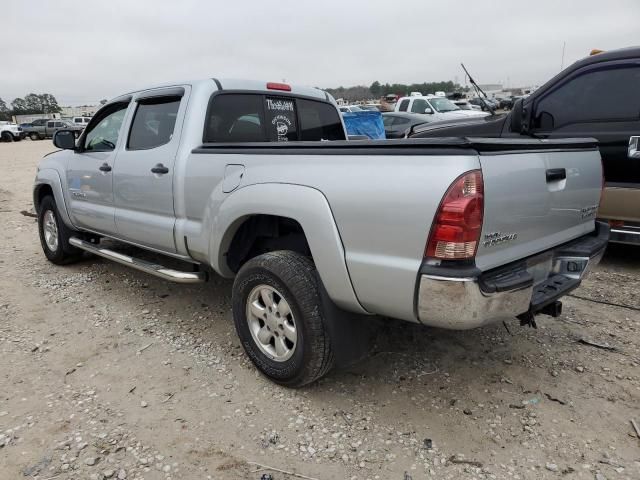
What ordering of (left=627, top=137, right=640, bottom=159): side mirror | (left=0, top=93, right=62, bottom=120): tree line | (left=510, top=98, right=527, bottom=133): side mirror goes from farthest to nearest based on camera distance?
(left=0, top=93, right=62, bottom=120): tree line, (left=510, top=98, right=527, bottom=133): side mirror, (left=627, top=137, right=640, bottom=159): side mirror

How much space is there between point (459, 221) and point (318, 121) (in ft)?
8.72

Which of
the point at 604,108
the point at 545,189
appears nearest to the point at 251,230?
the point at 545,189

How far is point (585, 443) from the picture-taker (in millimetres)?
2441

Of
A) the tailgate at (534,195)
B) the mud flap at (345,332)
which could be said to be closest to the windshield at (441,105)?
the tailgate at (534,195)

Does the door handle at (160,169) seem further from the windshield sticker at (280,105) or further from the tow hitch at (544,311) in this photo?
→ the tow hitch at (544,311)

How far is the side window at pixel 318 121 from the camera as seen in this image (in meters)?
4.30

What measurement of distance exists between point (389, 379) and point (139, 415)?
148 cm

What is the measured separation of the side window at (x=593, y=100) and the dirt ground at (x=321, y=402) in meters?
1.73

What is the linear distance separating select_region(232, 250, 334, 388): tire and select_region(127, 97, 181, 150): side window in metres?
1.42

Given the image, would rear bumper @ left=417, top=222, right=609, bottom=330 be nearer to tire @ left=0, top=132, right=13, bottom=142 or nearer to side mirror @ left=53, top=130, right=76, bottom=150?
side mirror @ left=53, top=130, right=76, bottom=150

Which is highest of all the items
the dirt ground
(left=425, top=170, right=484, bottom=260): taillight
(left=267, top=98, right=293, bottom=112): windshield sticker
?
(left=267, top=98, right=293, bottom=112): windshield sticker

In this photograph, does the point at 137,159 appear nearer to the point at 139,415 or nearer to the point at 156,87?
the point at 156,87

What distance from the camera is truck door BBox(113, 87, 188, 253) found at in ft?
11.7

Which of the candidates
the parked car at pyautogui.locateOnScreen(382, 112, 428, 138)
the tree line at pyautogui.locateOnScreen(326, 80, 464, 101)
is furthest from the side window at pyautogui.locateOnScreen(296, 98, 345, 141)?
the tree line at pyautogui.locateOnScreen(326, 80, 464, 101)
